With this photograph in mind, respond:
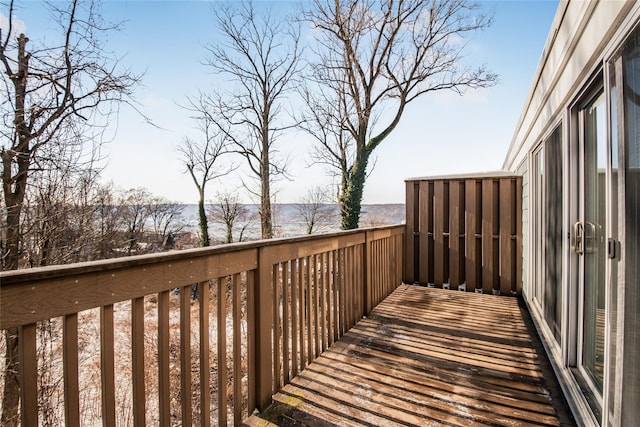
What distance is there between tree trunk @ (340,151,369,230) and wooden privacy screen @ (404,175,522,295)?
3921 mm

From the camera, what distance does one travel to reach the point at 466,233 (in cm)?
479

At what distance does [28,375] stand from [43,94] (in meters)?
5.31

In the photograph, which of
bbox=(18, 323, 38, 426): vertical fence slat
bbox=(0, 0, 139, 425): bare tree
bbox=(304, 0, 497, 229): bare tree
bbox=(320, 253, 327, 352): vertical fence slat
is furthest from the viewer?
bbox=(304, 0, 497, 229): bare tree

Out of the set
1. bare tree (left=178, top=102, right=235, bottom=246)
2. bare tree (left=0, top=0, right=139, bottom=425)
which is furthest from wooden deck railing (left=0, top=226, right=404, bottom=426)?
bare tree (left=178, top=102, right=235, bottom=246)

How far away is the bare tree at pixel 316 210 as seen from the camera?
2085 centimetres

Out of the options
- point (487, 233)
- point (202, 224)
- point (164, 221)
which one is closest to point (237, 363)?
point (487, 233)

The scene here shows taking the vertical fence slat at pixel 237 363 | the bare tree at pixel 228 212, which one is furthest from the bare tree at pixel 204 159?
the vertical fence slat at pixel 237 363

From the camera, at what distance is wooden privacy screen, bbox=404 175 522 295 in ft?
14.7

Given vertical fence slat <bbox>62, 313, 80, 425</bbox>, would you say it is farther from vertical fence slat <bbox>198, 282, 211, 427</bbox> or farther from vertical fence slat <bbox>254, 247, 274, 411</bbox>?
vertical fence slat <bbox>254, 247, 274, 411</bbox>

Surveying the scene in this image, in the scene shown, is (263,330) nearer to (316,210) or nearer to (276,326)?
(276,326)

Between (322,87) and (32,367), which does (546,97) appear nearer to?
(32,367)

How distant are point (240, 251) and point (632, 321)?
175 centimetres

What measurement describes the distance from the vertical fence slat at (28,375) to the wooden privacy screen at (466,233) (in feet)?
15.8

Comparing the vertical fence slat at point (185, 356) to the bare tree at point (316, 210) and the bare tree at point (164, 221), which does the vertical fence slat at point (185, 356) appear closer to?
the bare tree at point (164, 221)
